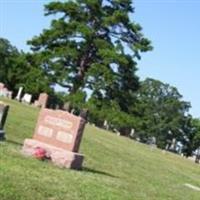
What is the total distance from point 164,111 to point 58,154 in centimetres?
10367

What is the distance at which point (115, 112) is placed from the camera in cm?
5450

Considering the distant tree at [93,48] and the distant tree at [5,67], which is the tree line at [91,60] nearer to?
the distant tree at [93,48]

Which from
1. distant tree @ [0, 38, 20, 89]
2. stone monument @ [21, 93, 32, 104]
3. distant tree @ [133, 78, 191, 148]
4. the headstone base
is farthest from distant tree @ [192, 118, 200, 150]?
the headstone base

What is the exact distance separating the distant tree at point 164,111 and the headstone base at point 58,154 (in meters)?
95.2

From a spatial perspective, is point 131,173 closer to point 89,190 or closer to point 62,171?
point 62,171

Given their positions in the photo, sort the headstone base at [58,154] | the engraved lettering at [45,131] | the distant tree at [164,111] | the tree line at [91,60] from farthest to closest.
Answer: the distant tree at [164,111] → the tree line at [91,60] → the engraved lettering at [45,131] → the headstone base at [58,154]

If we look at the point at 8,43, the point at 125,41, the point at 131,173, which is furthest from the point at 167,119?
the point at 131,173

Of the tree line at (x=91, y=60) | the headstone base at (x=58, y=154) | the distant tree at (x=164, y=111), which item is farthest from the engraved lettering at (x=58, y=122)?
the distant tree at (x=164, y=111)

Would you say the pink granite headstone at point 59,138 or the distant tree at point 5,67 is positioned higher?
the distant tree at point 5,67

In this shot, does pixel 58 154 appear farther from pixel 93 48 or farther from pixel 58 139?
pixel 93 48

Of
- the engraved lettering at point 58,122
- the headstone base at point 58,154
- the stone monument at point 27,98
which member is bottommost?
the headstone base at point 58,154

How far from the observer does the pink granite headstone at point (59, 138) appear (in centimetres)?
1698

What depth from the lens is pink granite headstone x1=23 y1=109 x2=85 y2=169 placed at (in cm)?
1698

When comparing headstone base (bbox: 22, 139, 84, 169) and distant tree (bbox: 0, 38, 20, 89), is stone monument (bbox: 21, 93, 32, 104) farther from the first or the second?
headstone base (bbox: 22, 139, 84, 169)
